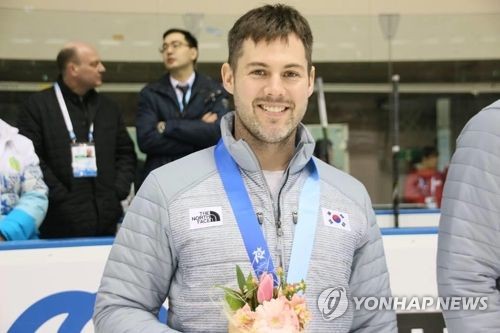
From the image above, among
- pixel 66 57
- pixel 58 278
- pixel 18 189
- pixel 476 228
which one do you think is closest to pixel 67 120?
pixel 66 57

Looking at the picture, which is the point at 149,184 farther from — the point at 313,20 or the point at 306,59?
the point at 313,20

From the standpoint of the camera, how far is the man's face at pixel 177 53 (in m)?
4.45

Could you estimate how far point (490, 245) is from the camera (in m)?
1.72

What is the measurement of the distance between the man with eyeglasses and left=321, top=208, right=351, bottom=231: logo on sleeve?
2.41m

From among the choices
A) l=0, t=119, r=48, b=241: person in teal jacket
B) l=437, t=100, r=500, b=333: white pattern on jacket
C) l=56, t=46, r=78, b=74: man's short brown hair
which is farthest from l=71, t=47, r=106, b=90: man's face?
l=437, t=100, r=500, b=333: white pattern on jacket

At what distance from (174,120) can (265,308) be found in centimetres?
290

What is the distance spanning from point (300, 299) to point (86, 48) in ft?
10.7

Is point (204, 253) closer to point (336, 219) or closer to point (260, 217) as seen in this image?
point (260, 217)

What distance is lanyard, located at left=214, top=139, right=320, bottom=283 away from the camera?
1.65m

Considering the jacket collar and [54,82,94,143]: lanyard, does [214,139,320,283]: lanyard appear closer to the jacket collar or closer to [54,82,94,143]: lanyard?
the jacket collar

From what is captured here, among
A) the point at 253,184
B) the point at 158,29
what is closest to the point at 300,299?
the point at 253,184

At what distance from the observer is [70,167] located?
3.92m

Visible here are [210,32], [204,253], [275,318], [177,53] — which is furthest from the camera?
[210,32]

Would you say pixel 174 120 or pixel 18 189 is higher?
pixel 174 120
